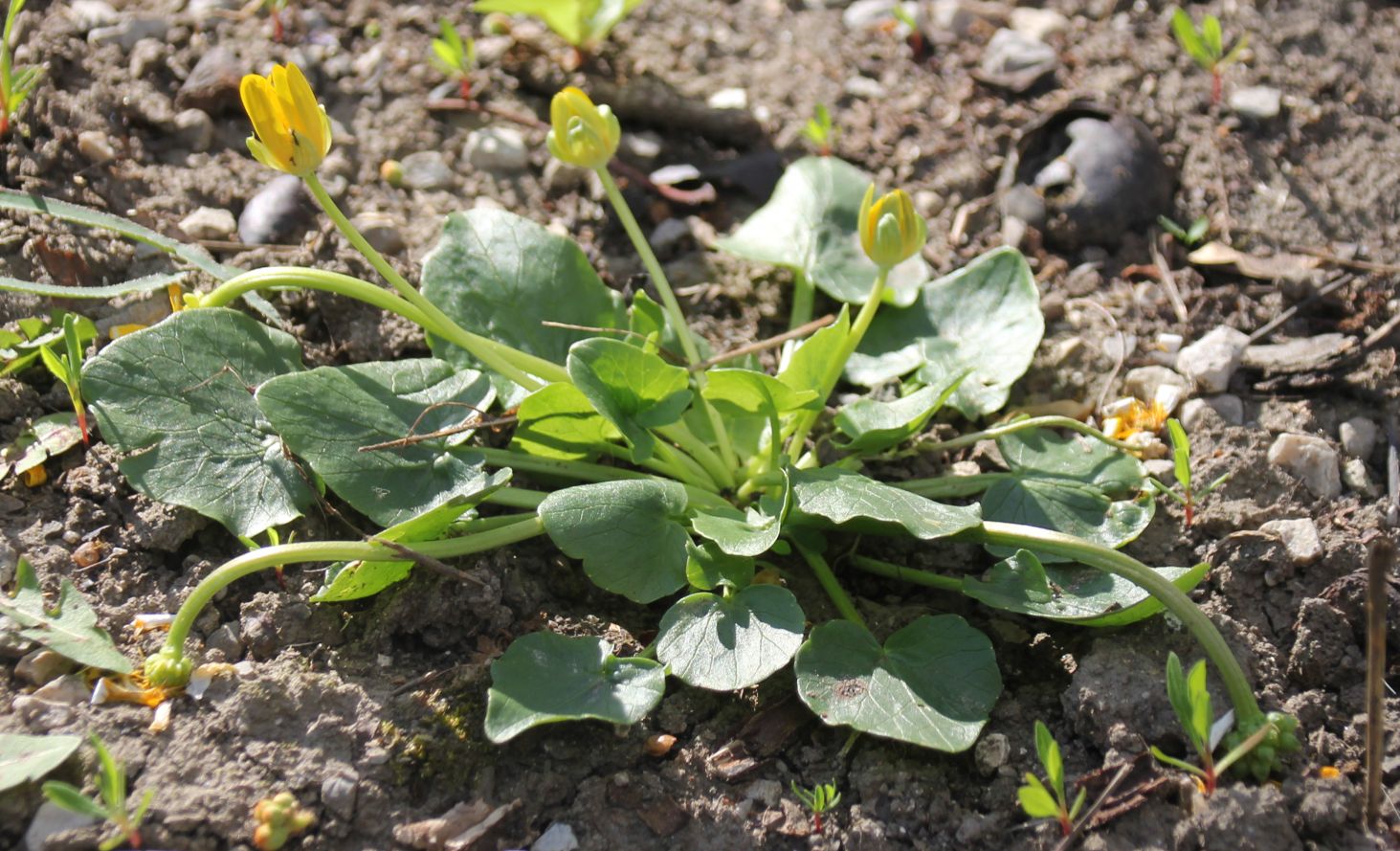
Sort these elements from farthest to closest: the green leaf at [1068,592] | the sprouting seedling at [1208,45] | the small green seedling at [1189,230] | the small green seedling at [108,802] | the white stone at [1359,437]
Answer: the sprouting seedling at [1208,45] → the small green seedling at [1189,230] → the white stone at [1359,437] → the green leaf at [1068,592] → the small green seedling at [108,802]

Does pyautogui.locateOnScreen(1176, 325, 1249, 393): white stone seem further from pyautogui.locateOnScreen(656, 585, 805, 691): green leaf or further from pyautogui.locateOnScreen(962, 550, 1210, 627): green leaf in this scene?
pyautogui.locateOnScreen(656, 585, 805, 691): green leaf

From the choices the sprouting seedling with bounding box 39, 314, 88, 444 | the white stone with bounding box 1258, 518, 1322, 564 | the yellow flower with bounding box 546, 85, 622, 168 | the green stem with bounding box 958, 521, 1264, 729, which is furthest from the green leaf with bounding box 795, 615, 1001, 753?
the sprouting seedling with bounding box 39, 314, 88, 444

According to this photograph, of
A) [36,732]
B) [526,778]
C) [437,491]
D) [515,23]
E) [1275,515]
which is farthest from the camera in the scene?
[515,23]

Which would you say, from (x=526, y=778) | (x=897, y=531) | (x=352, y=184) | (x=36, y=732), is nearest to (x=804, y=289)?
(x=897, y=531)

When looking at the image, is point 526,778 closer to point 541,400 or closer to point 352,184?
point 541,400

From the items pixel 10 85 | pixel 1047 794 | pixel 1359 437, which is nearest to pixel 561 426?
pixel 1047 794

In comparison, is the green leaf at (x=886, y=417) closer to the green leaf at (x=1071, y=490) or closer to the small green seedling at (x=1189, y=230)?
the green leaf at (x=1071, y=490)

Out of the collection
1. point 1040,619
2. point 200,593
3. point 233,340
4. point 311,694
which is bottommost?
point 1040,619

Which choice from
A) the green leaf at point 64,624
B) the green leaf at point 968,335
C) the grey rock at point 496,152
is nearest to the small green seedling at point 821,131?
the green leaf at point 968,335
